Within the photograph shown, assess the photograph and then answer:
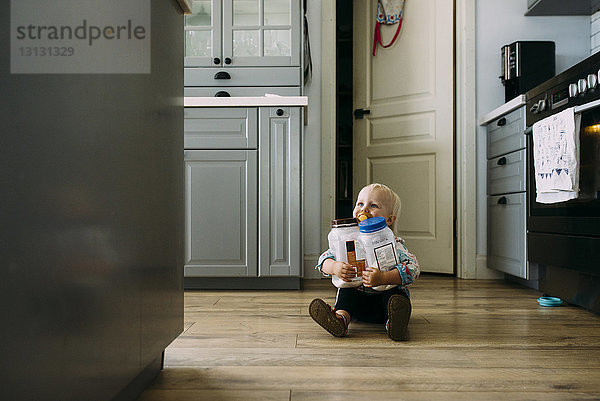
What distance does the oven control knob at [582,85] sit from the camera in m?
1.77

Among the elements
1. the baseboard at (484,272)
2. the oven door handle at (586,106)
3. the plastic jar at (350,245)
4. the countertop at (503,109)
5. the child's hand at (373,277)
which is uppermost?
the countertop at (503,109)

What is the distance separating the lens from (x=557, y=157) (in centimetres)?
188

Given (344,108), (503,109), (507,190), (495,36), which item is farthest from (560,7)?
(344,108)

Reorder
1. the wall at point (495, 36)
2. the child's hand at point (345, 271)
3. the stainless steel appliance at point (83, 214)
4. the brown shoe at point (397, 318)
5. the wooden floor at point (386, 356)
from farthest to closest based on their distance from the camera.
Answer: the wall at point (495, 36), the child's hand at point (345, 271), the brown shoe at point (397, 318), the wooden floor at point (386, 356), the stainless steel appliance at point (83, 214)

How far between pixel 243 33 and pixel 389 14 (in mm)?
1030

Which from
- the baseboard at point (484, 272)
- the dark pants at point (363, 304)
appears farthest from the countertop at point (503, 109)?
the dark pants at point (363, 304)

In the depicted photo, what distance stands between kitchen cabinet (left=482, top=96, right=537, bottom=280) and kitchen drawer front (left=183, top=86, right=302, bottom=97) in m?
1.11

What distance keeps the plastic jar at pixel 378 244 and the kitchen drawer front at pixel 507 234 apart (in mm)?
1140

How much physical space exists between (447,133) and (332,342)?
1983mm

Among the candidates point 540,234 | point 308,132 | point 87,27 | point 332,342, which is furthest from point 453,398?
point 308,132

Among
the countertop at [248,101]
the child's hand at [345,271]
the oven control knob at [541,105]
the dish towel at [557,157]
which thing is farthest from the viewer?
the countertop at [248,101]

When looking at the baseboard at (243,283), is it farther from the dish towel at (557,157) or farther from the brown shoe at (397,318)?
the dish towel at (557,157)

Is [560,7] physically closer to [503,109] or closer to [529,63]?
[529,63]

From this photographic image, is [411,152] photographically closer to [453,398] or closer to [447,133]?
[447,133]
